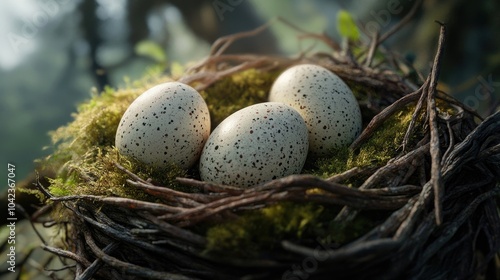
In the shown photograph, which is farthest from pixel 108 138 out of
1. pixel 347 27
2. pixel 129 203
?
pixel 347 27

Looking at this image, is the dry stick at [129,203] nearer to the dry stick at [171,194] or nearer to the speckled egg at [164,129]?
the dry stick at [171,194]

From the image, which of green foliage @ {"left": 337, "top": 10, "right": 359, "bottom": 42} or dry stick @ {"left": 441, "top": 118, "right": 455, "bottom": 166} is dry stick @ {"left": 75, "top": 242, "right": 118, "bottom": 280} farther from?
green foliage @ {"left": 337, "top": 10, "right": 359, "bottom": 42}

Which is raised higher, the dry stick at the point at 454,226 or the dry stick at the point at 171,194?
the dry stick at the point at 171,194

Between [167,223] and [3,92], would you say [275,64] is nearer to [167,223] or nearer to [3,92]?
[167,223]

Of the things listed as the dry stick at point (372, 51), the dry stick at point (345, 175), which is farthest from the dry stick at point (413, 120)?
the dry stick at point (372, 51)

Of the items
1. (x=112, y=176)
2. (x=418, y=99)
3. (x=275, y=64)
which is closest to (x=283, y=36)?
(x=275, y=64)

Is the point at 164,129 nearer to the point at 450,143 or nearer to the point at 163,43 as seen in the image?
the point at 450,143

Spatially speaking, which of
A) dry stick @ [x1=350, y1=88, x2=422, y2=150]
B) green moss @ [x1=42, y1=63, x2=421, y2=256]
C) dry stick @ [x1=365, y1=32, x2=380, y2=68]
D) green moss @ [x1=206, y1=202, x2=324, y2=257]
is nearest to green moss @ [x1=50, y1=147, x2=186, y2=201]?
green moss @ [x1=42, y1=63, x2=421, y2=256]
